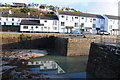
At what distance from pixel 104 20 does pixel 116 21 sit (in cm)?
449

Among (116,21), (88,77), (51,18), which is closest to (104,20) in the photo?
(116,21)

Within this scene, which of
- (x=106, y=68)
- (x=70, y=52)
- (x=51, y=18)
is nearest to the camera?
(x=106, y=68)

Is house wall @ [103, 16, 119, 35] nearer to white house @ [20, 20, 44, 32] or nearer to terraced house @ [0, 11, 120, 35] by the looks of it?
terraced house @ [0, 11, 120, 35]

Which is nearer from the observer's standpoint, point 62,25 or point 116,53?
point 116,53

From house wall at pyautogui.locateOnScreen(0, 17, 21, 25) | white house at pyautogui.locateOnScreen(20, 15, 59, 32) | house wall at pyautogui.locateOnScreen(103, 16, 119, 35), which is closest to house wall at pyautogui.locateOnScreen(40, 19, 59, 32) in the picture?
white house at pyautogui.locateOnScreen(20, 15, 59, 32)

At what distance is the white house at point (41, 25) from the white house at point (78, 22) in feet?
6.95

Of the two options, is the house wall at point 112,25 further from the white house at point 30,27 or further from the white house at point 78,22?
the white house at point 30,27

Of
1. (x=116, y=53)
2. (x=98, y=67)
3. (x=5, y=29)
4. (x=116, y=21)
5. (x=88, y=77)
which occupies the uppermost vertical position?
(x=116, y=21)

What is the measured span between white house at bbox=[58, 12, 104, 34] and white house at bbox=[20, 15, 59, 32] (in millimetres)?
2117

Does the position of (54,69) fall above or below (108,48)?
below

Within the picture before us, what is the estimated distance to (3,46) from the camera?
Answer: 3250 centimetres

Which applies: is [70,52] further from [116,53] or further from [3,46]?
[3,46]

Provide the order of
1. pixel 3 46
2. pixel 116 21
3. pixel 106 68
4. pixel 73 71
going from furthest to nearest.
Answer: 1. pixel 116 21
2. pixel 3 46
3. pixel 73 71
4. pixel 106 68

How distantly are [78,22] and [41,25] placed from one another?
13.4 metres
